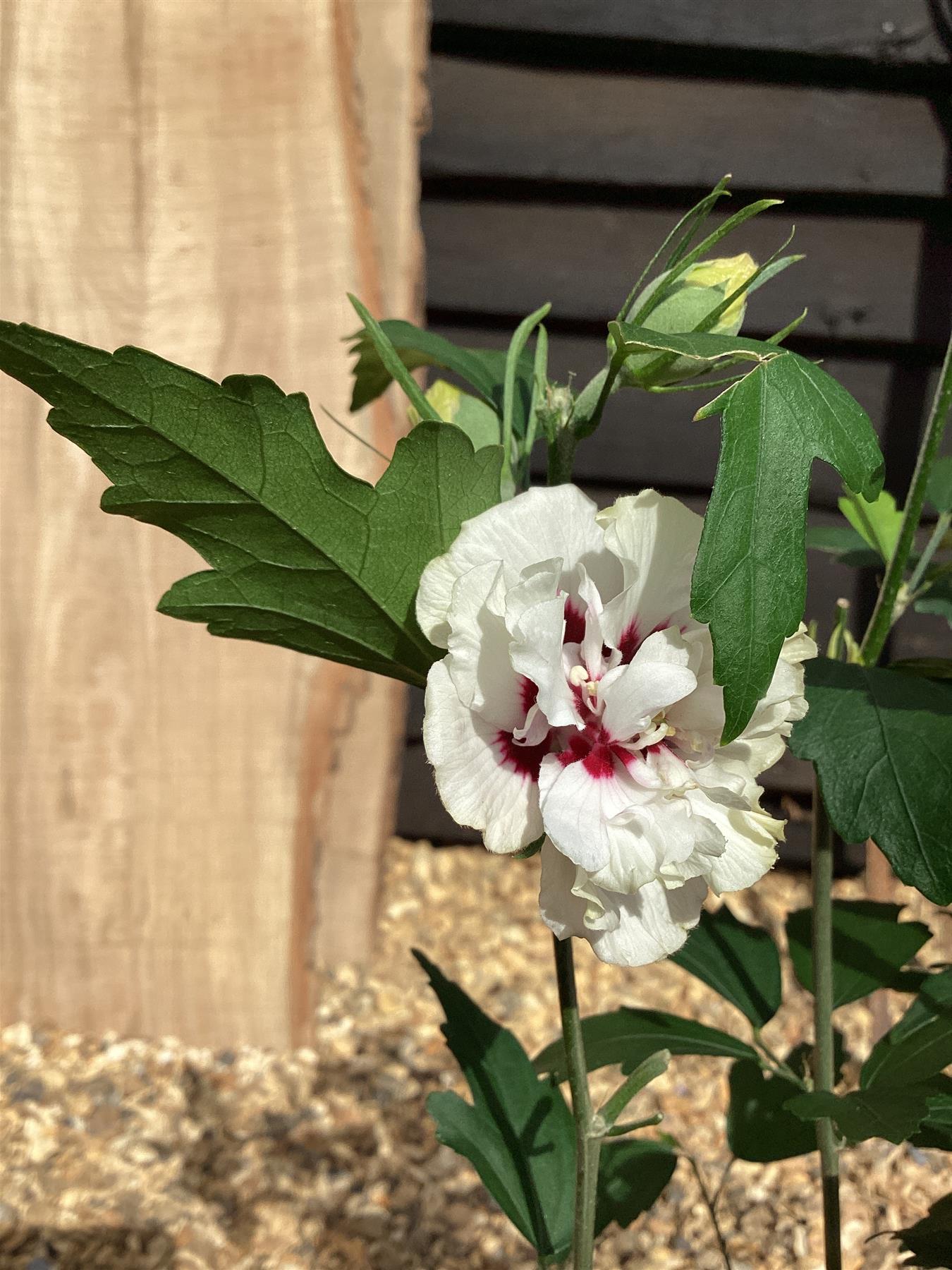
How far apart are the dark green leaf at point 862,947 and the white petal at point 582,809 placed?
0.35m

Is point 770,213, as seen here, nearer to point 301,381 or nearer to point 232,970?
point 301,381

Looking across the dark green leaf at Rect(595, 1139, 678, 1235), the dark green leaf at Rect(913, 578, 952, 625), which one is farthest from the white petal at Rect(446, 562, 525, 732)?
the dark green leaf at Rect(595, 1139, 678, 1235)

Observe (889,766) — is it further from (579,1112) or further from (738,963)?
(738,963)

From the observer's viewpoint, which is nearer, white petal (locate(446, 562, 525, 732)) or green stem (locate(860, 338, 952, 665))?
white petal (locate(446, 562, 525, 732))

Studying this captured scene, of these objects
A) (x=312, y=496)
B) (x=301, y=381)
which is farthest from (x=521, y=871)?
(x=312, y=496)

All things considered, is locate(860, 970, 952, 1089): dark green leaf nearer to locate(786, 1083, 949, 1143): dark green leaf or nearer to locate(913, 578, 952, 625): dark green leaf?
locate(786, 1083, 949, 1143): dark green leaf

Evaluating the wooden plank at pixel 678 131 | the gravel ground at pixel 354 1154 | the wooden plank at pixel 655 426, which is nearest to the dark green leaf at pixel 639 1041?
the gravel ground at pixel 354 1154

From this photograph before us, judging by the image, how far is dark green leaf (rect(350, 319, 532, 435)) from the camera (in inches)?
22.7

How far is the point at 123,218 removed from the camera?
1147mm

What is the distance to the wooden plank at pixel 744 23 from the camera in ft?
4.36

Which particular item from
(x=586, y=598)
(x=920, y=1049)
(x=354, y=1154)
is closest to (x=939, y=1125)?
(x=920, y=1049)

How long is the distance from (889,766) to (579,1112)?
20 centimetres

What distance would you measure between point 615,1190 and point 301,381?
0.89 metres

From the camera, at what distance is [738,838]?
1.31 feet
